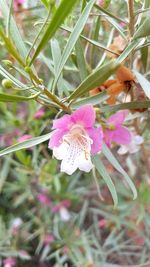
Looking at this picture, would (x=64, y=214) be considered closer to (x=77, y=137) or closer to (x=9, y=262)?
(x=9, y=262)

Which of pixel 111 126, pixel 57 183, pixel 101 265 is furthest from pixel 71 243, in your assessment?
pixel 111 126

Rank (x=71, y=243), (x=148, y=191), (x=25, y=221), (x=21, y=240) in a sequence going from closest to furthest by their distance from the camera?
(x=148, y=191), (x=71, y=243), (x=21, y=240), (x=25, y=221)

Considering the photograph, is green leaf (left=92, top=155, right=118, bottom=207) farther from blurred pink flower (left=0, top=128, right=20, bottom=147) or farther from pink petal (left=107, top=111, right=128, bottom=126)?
blurred pink flower (left=0, top=128, right=20, bottom=147)

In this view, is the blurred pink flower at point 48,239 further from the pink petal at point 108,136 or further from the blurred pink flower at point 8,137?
the pink petal at point 108,136

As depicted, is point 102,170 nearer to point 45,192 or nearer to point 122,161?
point 122,161

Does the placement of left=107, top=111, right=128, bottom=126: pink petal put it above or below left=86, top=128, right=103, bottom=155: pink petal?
below

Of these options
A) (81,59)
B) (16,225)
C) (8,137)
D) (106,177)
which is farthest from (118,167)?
(16,225)

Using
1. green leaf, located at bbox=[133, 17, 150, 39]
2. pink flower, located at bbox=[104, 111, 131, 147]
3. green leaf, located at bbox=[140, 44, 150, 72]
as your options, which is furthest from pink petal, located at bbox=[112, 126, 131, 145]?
green leaf, located at bbox=[133, 17, 150, 39]
